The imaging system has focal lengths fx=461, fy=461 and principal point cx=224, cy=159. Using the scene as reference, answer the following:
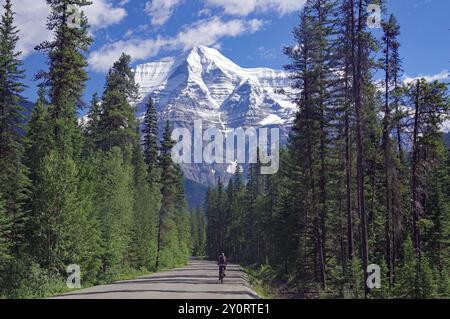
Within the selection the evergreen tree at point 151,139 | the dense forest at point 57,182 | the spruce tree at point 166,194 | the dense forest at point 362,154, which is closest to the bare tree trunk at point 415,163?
the dense forest at point 362,154

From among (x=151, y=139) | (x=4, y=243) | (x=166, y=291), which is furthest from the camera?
(x=151, y=139)

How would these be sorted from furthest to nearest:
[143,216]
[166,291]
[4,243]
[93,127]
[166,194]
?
[166,194] → [93,127] → [143,216] → [4,243] → [166,291]

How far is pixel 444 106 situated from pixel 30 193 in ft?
86.9

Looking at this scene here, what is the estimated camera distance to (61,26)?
28.6 meters

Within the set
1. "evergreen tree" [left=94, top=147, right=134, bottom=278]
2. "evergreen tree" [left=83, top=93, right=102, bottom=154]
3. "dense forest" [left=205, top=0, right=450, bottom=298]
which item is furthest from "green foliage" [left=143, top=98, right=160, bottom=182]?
"dense forest" [left=205, top=0, right=450, bottom=298]

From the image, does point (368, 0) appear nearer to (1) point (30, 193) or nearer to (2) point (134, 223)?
(1) point (30, 193)

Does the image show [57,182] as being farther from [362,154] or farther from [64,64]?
[362,154]

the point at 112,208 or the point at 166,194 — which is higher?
the point at 166,194

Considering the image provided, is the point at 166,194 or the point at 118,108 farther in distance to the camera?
the point at 166,194

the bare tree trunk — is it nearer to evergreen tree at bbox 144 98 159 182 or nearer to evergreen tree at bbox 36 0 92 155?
evergreen tree at bbox 36 0 92 155

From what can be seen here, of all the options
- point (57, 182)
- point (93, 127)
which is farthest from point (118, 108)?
point (57, 182)

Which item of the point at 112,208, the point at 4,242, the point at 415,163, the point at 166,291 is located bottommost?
the point at 166,291

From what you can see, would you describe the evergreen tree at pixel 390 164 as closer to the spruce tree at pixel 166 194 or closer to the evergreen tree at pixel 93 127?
the evergreen tree at pixel 93 127
